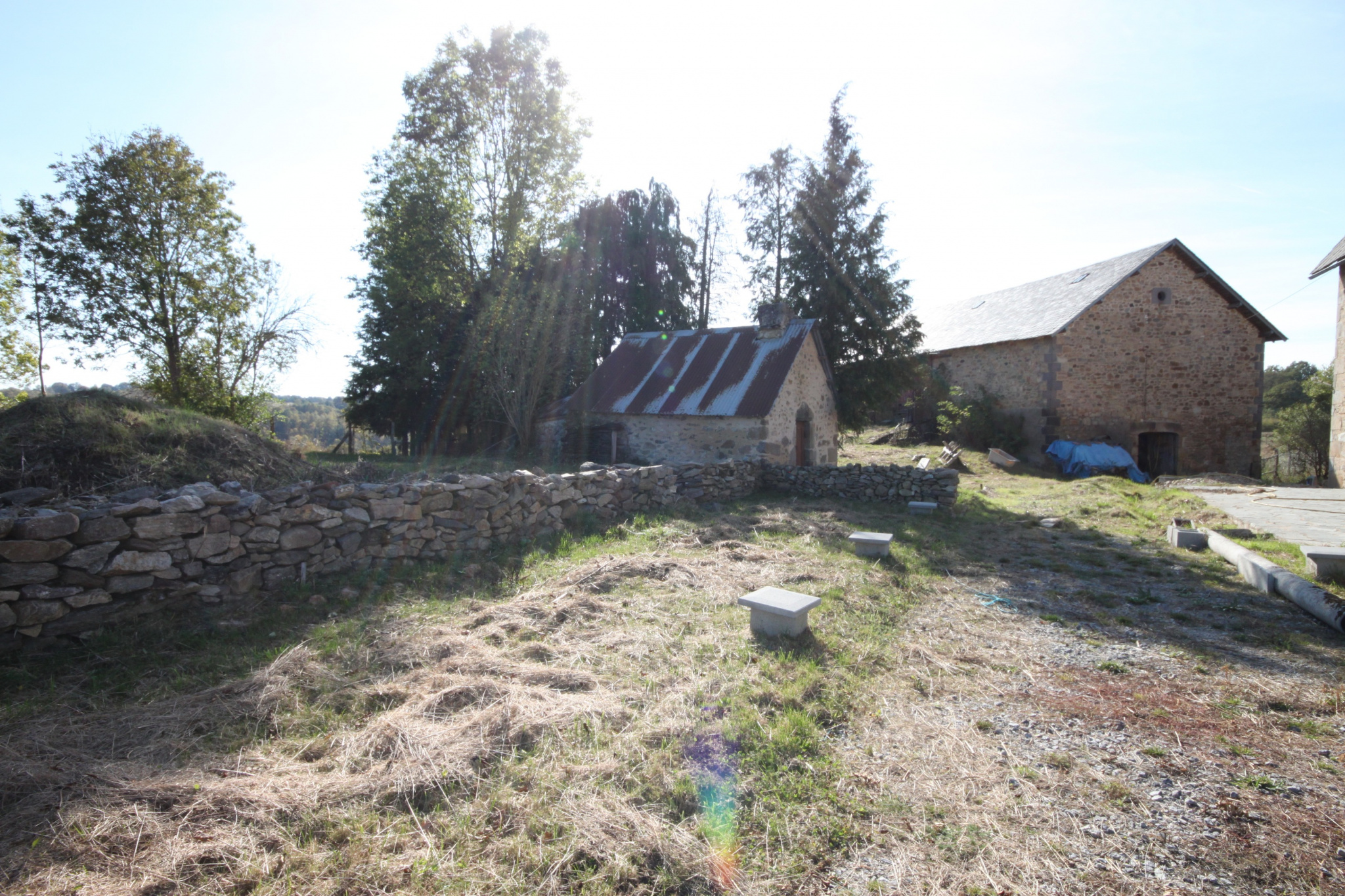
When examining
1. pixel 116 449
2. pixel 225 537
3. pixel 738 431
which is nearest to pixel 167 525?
pixel 225 537

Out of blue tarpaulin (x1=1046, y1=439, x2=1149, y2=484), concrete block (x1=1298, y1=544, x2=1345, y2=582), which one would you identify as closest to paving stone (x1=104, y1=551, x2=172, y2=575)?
concrete block (x1=1298, y1=544, x2=1345, y2=582)

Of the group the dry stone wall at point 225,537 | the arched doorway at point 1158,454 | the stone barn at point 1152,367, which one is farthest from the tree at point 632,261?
the arched doorway at point 1158,454

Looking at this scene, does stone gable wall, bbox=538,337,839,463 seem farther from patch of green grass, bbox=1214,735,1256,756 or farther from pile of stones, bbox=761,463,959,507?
patch of green grass, bbox=1214,735,1256,756

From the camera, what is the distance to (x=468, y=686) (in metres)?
4.01

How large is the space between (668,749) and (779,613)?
Answer: 190 cm

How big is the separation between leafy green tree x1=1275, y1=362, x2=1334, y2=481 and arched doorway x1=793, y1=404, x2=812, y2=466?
19954mm

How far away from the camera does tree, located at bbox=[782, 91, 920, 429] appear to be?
18.9 metres

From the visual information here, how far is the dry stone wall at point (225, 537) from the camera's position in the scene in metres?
4.29

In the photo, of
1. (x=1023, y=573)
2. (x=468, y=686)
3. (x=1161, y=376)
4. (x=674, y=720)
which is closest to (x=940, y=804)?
(x=674, y=720)

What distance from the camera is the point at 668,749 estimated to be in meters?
3.41

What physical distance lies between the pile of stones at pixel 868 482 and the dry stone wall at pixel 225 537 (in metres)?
6.16

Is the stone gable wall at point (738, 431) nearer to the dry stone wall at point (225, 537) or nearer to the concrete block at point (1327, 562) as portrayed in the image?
the dry stone wall at point (225, 537)

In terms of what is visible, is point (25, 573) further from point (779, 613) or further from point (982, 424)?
point (982, 424)

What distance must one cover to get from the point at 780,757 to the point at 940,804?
88 centimetres
